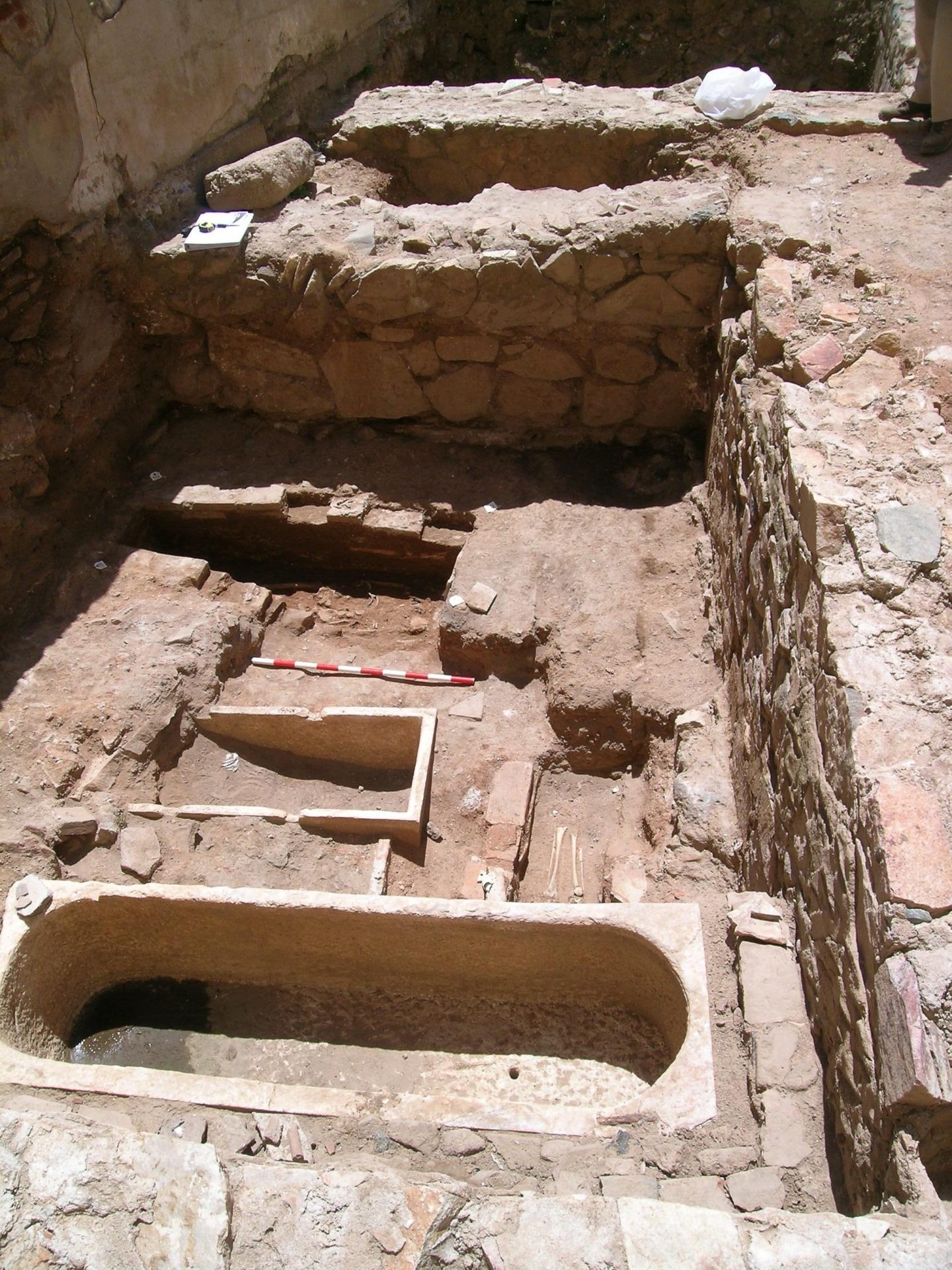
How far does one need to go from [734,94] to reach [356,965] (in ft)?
14.6

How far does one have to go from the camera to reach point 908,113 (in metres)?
4.60

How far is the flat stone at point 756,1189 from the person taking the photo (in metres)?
2.13

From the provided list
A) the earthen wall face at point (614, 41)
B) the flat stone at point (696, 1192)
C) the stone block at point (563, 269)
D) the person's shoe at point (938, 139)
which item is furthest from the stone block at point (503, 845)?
the earthen wall face at point (614, 41)

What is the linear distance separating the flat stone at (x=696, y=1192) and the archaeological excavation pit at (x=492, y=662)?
0.04m

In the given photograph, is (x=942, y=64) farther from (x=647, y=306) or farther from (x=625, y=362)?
(x=625, y=362)

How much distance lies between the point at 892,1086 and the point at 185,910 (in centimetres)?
206

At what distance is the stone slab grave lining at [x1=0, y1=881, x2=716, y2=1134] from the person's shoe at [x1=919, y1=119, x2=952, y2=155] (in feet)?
12.2

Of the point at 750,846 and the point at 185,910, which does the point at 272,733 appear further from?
the point at 750,846

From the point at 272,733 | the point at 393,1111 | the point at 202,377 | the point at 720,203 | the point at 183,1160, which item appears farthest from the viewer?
the point at 202,377

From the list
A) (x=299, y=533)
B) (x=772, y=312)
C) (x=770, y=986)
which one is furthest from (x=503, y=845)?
(x=772, y=312)

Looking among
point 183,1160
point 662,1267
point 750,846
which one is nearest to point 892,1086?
point 662,1267

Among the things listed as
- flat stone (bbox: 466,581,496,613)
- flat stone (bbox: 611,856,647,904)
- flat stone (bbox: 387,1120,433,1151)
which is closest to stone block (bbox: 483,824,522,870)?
flat stone (bbox: 611,856,647,904)

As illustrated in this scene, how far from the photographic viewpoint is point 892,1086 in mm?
1837

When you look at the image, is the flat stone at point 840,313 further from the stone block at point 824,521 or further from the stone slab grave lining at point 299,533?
the stone slab grave lining at point 299,533
